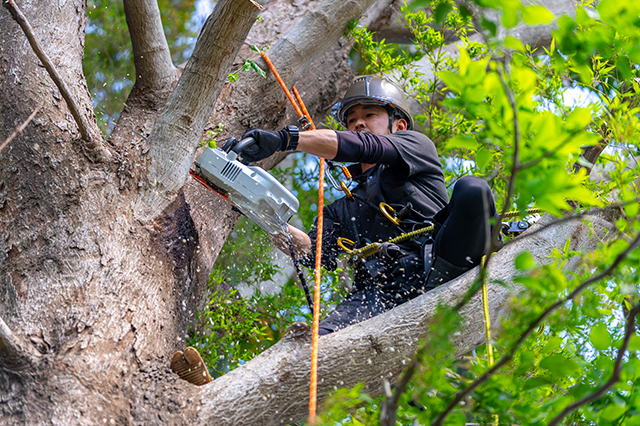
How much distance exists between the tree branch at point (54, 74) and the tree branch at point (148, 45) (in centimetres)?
88

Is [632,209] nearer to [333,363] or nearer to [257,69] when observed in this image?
[333,363]

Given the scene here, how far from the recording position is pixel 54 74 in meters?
1.70

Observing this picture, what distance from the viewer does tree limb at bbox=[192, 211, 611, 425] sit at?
1.61m

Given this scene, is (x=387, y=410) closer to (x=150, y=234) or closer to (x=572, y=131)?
(x=572, y=131)

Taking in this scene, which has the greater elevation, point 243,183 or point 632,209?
point 243,183

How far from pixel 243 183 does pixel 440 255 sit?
0.89 m

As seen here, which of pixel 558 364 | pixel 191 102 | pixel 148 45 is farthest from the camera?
pixel 148 45

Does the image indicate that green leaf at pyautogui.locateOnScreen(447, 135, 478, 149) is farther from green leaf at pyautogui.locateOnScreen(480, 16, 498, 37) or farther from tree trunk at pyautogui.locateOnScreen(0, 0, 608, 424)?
tree trunk at pyautogui.locateOnScreen(0, 0, 608, 424)

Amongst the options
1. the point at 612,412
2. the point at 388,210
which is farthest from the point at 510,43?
the point at 388,210

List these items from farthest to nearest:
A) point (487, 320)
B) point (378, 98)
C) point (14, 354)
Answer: point (378, 98) < point (487, 320) < point (14, 354)

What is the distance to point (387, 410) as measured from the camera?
879 mm

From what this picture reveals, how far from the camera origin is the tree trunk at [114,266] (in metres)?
1.54

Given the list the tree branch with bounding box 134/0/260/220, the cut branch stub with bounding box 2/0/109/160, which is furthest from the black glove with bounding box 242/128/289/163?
the cut branch stub with bounding box 2/0/109/160

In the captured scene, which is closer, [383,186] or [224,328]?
[383,186]
